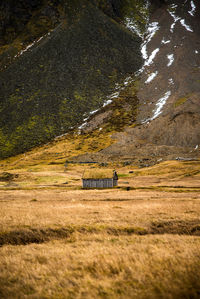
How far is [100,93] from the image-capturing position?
16475cm

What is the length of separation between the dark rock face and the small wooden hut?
7963 cm

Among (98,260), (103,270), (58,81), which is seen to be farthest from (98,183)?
(58,81)

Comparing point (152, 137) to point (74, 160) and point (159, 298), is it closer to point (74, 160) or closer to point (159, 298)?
point (74, 160)

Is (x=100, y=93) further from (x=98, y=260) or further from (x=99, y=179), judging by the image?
(x=98, y=260)

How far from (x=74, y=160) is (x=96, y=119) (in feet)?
162

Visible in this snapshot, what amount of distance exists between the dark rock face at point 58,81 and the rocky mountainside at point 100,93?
59cm

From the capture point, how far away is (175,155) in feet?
302

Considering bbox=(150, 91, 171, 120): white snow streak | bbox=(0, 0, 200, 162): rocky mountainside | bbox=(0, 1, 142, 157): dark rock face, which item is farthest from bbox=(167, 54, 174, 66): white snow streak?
bbox=(150, 91, 171, 120): white snow streak

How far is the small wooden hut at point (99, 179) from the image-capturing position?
178 ft

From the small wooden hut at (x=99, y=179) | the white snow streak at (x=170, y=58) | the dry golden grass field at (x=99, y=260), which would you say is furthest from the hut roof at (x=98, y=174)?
the white snow streak at (x=170, y=58)

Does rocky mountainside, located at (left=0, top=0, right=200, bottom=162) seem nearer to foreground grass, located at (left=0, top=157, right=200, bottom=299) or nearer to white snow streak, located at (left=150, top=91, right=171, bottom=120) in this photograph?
white snow streak, located at (left=150, top=91, right=171, bottom=120)

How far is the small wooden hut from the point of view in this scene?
178 feet

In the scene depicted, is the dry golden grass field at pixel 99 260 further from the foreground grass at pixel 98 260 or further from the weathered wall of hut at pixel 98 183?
the weathered wall of hut at pixel 98 183

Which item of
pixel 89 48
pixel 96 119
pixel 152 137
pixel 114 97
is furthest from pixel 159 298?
pixel 89 48
